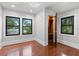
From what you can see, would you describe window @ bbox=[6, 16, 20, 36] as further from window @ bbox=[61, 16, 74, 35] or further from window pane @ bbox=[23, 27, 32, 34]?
window @ bbox=[61, 16, 74, 35]

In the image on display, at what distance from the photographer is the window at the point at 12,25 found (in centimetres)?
258

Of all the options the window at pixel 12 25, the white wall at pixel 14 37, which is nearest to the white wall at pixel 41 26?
the white wall at pixel 14 37

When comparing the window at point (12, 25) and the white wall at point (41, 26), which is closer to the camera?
the window at point (12, 25)

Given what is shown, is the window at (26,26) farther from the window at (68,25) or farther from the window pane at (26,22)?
the window at (68,25)

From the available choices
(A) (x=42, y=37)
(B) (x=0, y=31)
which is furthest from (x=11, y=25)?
(A) (x=42, y=37)

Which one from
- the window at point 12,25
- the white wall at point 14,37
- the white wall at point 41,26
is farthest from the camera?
the white wall at point 41,26

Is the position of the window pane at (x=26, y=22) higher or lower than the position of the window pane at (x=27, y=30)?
higher

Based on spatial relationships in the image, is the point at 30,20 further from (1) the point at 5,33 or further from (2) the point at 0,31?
(2) the point at 0,31

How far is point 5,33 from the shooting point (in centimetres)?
271

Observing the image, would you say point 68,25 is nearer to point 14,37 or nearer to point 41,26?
point 41,26

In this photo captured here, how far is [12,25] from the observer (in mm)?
2562

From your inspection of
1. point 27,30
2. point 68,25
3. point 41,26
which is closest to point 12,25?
point 27,30

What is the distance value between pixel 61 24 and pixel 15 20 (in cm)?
199

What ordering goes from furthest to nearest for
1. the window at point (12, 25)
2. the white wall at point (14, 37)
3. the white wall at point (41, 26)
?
the white wall at point (41, 26), the white wall at point (14, 37), the window at point (12, 25)
